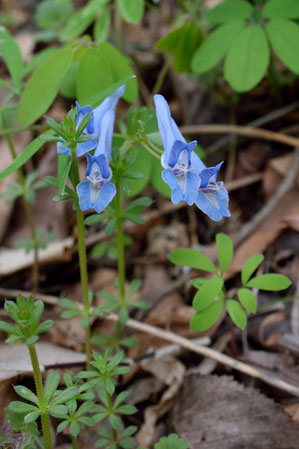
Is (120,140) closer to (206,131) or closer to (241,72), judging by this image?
(241,72)

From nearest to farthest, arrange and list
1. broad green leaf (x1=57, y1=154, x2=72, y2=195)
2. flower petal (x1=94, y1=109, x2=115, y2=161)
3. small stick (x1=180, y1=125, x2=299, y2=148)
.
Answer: broad green leaf (x1=57, y1=154, x2=72, y2=195)
flower petal (x1=94, y1=109, x2=115, y2=161)
small stick (x1=180, y1=125, x2=299, y2=148)

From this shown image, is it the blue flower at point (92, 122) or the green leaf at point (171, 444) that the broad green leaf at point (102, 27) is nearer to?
the blue flower at point (92, 122)

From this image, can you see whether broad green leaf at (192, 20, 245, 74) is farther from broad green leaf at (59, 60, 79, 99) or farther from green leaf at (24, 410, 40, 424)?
green leaf at (24, 410, 40, 424)

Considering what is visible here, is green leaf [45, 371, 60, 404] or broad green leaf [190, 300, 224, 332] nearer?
green leaf [45, 371, 60, 404]

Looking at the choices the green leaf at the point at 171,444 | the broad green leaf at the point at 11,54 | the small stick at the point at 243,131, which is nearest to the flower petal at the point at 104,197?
the green leaf at the point at 171,444

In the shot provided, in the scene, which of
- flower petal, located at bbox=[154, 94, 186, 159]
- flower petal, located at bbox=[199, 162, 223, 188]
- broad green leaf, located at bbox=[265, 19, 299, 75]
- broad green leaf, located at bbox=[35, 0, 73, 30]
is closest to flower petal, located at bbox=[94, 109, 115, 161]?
flower petal, located at bbox=[154, 94, 186, 159]

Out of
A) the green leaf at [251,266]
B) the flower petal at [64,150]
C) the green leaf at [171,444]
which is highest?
the flower petal at [64,150]

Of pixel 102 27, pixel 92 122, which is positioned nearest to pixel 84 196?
pixel 92 122
